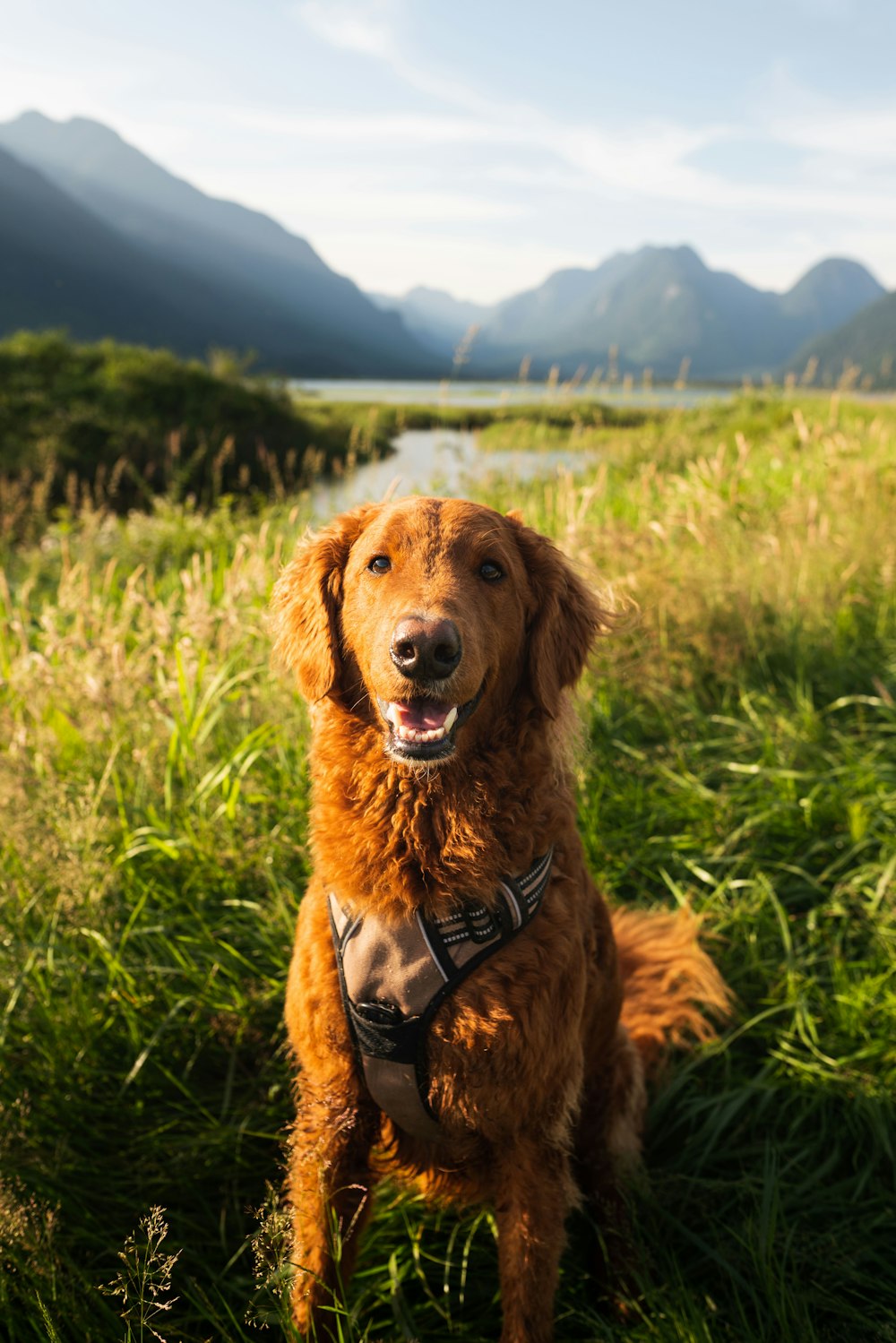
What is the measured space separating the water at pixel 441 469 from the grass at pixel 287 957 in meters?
2.55

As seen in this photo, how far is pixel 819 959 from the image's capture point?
275 centimetres

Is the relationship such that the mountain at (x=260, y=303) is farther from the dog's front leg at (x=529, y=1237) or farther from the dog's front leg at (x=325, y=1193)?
the dog's front leg at (x=529, y=1237)

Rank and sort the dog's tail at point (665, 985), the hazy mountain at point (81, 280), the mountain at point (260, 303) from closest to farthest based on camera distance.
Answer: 1. the dog's tail at point (665, 985)
2. the hazy mountain at point (81, 280)
3. the mountain at point (260, 303)

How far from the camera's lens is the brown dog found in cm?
166

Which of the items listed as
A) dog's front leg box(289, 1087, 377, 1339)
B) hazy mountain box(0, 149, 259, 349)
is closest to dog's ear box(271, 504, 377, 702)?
dog's front leg box(289, 1087, 377, 1339)

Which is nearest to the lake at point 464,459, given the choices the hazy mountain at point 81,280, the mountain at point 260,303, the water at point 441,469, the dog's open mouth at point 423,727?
the water at point 441,469

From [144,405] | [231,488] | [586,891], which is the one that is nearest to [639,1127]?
[586,891]

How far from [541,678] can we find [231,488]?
18178 mm

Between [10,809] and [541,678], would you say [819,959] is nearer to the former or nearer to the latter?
[541,678]

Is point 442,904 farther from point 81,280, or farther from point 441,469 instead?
point 81,280

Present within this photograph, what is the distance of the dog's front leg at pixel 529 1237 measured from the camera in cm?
172

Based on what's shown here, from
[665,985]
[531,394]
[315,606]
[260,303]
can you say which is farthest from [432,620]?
[260,303]

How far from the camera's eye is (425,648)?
1511 mm

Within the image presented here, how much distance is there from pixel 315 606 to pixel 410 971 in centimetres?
90
